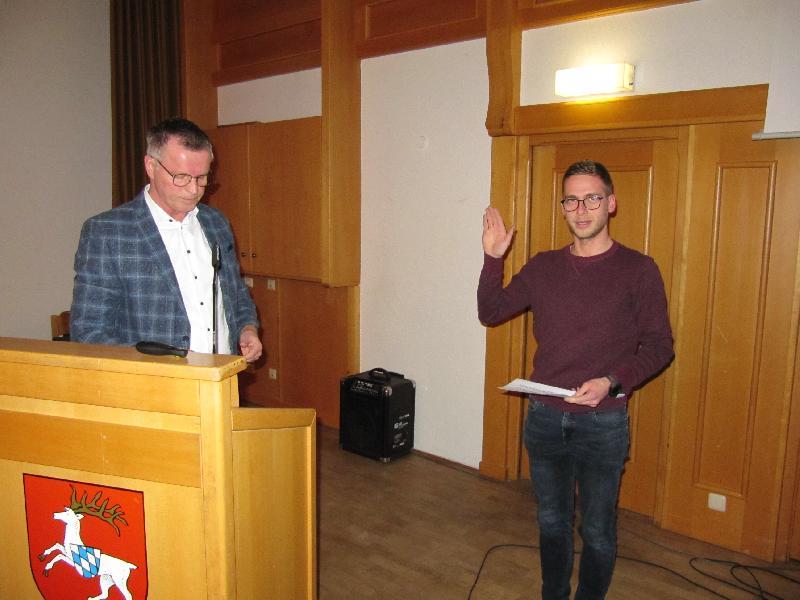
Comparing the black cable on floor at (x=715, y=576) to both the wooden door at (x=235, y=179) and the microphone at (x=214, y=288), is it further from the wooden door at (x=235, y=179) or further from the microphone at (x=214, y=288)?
the wooden door at (x=235, y=179)

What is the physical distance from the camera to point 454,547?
3.02m

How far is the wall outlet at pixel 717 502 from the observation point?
9.82 feet

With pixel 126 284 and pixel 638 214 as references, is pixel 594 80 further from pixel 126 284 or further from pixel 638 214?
pixel 126 284

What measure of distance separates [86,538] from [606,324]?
1564 millimetres

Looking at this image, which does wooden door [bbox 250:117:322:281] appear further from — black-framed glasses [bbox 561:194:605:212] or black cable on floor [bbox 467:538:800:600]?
black-framed glasses [bbox 561:194:605:212]

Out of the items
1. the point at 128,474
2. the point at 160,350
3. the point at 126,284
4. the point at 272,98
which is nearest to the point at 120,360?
the point at 160,350

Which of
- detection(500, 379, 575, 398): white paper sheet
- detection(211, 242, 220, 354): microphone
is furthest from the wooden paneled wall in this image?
detection(211, 242, 220, 354): microphone

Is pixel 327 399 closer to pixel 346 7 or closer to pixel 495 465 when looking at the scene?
pixel 495 465

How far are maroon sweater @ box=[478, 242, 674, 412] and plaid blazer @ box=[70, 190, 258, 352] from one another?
1.19m

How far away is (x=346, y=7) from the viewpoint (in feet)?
13.3

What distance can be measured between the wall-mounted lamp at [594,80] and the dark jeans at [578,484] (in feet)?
5.23

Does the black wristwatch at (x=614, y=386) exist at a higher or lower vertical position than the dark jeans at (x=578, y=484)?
higher

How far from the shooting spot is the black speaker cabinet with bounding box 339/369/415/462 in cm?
397

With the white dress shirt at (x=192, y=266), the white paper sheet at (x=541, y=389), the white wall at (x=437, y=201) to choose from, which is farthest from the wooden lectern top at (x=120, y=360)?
the white wall at (x=437, y=201)
